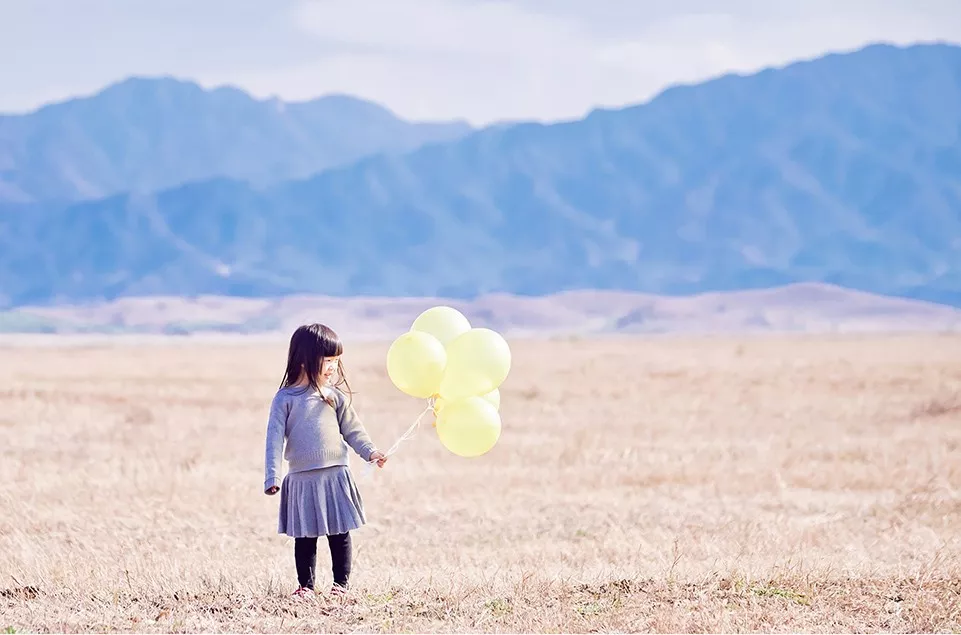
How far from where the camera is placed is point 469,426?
7656 mm

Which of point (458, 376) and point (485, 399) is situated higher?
point (458, 376)

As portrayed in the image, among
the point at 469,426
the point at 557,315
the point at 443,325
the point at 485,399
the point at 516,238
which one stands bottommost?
the point at 469,426

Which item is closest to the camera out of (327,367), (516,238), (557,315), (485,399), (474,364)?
(327,367)

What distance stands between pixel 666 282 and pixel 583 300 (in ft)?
89.3

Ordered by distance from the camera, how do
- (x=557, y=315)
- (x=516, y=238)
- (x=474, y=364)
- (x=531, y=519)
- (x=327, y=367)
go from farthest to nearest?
(x=516, y=238) → (x=557, y=315) → (x=531, y=519) → (x=474, y=364) → (x=327, y=367)

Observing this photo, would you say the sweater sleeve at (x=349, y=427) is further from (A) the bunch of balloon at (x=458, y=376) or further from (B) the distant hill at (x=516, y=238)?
(B) the distant hill at (x=516, y=238)

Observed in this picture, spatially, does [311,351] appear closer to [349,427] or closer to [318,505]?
[349,427]

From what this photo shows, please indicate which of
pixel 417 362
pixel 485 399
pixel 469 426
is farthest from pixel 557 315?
pixel 417 362

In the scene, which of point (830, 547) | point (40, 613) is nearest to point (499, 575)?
point (40, 613)

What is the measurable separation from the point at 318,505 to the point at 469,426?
1050mm

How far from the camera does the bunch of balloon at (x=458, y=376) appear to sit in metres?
7.57

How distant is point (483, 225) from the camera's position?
193 meters

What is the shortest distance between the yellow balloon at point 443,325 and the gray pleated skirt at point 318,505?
113 centimetres

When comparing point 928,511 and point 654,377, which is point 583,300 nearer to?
point 654,377
